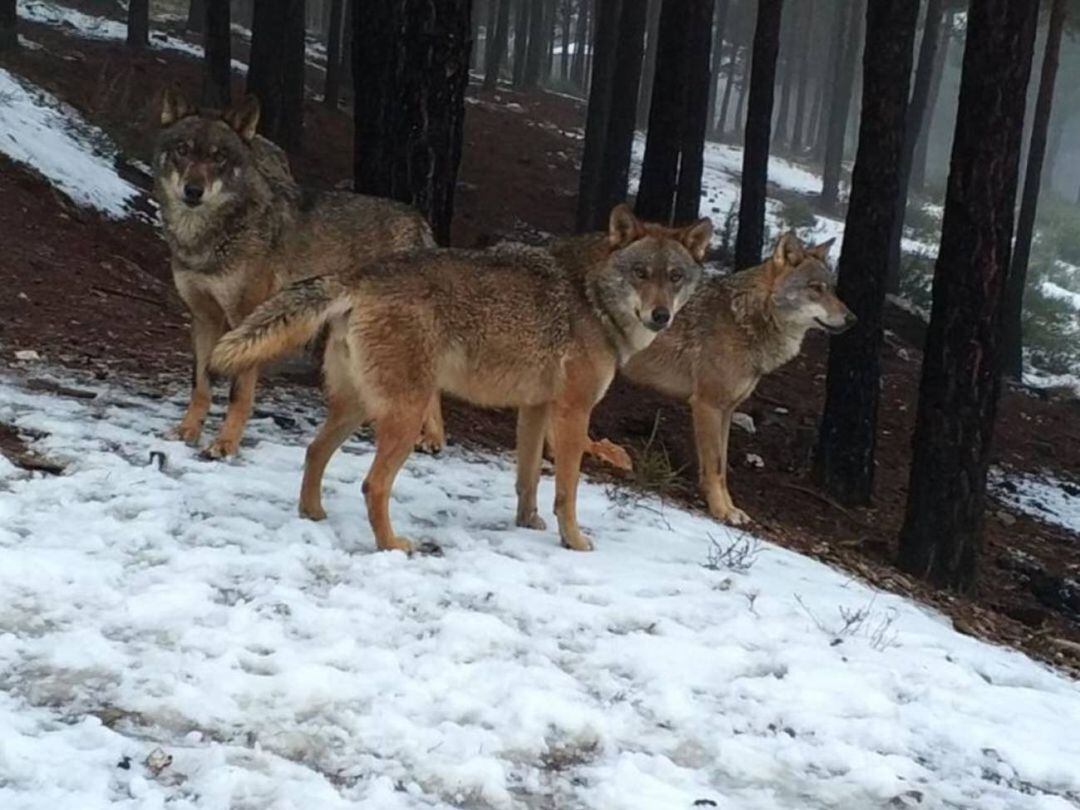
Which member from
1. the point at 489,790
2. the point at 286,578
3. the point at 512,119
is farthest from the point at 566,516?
the point at 512,119

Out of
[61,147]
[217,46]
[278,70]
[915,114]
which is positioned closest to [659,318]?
[61,147]

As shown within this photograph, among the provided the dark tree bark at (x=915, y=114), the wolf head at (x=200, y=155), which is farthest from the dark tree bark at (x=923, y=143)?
the wolf head at (x=200, y=155)

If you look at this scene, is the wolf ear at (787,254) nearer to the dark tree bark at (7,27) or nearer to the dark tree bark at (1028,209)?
the dark tree bark at (1028,209)

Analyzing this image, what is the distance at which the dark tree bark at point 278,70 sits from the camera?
18688 millimetres

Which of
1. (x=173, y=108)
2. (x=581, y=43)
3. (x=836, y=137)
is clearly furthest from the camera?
(x=581, y=43)

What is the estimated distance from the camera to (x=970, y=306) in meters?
8.34

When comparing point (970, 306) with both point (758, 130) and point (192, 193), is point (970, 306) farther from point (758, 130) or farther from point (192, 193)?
point (758, 130)

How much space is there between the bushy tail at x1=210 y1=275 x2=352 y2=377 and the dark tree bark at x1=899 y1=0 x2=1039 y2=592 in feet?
15.9

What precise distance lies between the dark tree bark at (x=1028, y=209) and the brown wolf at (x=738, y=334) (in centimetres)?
1263

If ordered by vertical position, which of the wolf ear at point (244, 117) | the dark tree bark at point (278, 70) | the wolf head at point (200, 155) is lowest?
the wolf head at point (200, 155)

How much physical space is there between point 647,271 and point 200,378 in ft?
9.12

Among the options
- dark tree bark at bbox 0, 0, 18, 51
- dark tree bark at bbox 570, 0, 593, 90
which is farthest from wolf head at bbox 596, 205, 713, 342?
dark tree bark at bbox 570, 0, 593, 90

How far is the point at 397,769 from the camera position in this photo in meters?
3.60

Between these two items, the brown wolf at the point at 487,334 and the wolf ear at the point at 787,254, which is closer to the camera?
the brown wolf at the point at 487,334
